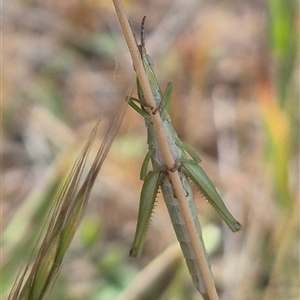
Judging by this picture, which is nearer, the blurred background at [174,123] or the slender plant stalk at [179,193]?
the slender plant stalk at [179,193]

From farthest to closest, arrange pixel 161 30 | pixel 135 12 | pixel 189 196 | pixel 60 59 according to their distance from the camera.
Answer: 1. pixel 135 12
2. pixel 60 59
3. pixel 161 30
4. pixel 189 196

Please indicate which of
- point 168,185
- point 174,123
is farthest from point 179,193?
point 174,123

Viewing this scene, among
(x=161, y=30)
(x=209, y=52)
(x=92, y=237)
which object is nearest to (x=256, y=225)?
(x=92, y=237)

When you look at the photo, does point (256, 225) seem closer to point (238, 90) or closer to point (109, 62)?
point (238, 90)

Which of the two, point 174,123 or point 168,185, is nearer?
point 168,185

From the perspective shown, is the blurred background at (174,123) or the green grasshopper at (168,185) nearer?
the green grasshopper at (168,185)

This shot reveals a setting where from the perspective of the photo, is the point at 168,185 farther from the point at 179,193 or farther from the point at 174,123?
the point at 174,123

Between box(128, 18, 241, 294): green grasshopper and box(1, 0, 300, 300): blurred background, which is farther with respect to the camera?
box(1, 0, 300, 300): blurred background

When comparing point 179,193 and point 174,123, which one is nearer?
point 179,193
